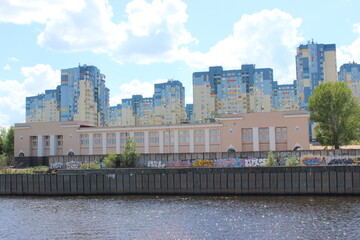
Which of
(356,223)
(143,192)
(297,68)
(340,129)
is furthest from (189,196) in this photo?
(297,68)

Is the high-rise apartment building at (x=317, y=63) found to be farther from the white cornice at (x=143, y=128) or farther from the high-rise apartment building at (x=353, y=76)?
the white cornice at (x=143, y=128)

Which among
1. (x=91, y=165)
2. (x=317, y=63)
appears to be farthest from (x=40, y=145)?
(x=317, y=63)

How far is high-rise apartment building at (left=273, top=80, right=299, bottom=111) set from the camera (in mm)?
193500

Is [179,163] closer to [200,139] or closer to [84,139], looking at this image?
[200,139]

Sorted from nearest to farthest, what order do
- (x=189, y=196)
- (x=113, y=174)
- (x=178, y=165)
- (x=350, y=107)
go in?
(x=189, y=196), (x=113, y=174), (x=178, y=165), (x=350, y=107)

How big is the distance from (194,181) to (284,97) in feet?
512

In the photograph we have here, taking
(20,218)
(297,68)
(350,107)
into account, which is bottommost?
(20,218)

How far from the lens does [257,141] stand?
7188 cm

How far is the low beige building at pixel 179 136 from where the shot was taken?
234 ft

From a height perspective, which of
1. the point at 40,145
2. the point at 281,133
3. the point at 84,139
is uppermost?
the point at 281,133

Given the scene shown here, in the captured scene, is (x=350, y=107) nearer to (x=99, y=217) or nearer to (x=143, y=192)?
(x=143, y=192)

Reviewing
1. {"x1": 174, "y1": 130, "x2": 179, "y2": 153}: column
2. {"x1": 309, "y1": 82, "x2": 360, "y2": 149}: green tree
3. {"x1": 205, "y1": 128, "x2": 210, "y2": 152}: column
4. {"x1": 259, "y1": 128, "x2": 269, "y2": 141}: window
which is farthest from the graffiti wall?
{"x1": 174, "y1": 130, "x2": 179, "y2": 153}: column

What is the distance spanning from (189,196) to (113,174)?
35.6 feet

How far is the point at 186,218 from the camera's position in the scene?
107ft
